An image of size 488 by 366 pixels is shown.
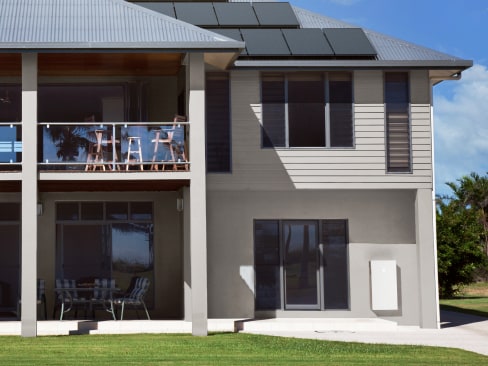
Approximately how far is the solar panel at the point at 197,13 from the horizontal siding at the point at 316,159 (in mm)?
2196

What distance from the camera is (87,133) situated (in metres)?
20.0

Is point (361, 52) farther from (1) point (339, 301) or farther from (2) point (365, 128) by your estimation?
(1) point (339, 301)

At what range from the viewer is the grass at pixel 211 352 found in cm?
1484

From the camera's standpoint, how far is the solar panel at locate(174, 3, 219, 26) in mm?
23344

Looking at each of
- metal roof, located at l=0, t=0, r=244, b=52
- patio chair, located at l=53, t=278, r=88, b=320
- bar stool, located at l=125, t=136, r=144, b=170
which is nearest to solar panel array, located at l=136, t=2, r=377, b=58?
metal roof, located at l=0, t=0, r=244, b=52

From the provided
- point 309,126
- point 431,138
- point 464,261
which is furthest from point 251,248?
point 464,261

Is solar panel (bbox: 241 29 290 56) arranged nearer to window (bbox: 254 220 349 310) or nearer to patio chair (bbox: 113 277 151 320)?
window (bbox: 254 220 349 310)

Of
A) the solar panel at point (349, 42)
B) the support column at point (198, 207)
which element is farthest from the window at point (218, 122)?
the solar panel at point (349, 42)

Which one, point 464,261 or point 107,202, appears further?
point 464,261

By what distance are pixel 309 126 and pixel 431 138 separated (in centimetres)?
266

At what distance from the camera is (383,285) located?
22.3 meters

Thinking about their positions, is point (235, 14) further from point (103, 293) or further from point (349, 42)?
point (103, 293)

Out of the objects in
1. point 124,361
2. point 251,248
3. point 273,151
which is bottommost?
point 124,361

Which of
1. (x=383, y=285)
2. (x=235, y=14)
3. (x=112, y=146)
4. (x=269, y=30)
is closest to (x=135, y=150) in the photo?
(x=112, y=146)
